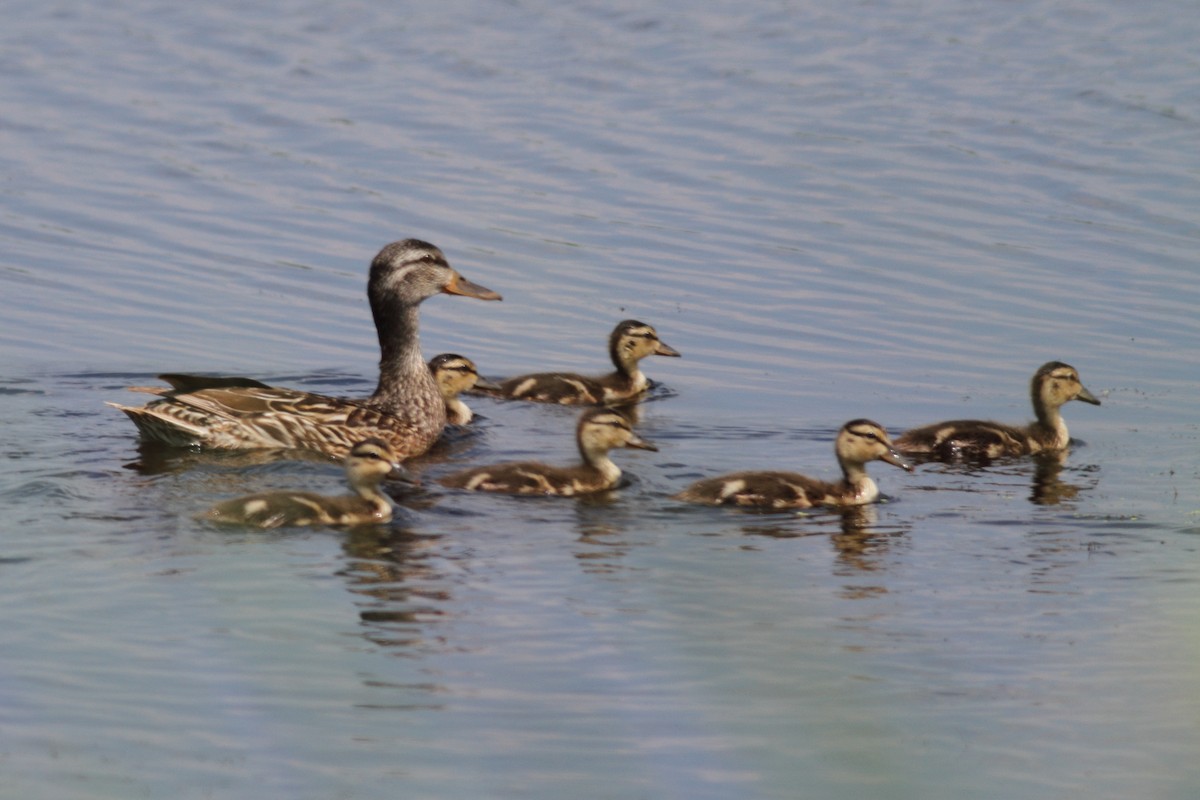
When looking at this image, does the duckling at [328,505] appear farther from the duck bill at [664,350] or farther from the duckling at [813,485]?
the duck bill at [664,350]

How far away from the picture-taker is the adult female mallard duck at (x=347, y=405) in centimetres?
958

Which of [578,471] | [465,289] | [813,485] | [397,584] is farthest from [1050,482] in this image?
[397,584]

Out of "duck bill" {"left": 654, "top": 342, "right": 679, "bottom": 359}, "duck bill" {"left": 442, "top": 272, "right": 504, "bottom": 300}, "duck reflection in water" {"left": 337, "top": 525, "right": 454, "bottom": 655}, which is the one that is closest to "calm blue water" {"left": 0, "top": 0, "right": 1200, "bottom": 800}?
"duck reflection in water" {"left": 337, "top": 525, "right": 454, "bottom": 655}

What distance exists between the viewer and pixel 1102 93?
18797mm

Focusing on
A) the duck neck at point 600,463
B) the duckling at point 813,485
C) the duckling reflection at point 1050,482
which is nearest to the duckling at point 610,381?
the duck neck at point 600,463

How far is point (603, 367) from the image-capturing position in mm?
12078

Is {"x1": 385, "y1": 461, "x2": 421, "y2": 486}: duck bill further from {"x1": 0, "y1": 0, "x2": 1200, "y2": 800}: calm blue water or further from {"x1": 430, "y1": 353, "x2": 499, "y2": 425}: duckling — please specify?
{"x1": 430, "y1": 353, "x2": 499, "y2": 425}: duckling

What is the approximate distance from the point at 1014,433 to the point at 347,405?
319 centimetres

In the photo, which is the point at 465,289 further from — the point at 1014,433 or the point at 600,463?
the point at 1014,433

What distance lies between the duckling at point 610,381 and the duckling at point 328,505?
2798 mm

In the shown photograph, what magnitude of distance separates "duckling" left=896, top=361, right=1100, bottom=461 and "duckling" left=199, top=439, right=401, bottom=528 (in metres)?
2.71

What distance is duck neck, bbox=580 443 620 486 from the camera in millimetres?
9094

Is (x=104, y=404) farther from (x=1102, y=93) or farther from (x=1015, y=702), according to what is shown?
(x=1102, y=93)

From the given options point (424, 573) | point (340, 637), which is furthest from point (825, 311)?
point (340, 637)
